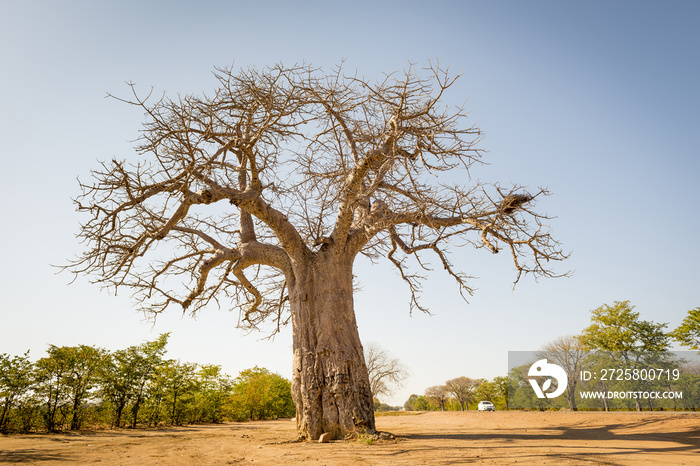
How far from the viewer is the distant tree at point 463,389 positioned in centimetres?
4066

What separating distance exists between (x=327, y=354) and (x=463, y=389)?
39.3 m

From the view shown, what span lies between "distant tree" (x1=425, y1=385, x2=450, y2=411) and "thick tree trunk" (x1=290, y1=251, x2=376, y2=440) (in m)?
39.8

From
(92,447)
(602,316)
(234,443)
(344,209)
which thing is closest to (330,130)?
(344,209)

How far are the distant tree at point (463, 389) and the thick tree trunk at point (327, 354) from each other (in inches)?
1528

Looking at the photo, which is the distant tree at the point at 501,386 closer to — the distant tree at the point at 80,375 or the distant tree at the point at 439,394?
the distant tree at the point at 439,394

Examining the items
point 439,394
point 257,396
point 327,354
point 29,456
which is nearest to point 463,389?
point 439,394

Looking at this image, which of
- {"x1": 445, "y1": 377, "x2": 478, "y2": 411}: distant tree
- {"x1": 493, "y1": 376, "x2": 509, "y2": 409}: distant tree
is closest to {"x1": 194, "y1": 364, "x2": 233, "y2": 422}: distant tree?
{"x1": 493, "y1": 376, "x2": 509, "y2": 409}: distant tree

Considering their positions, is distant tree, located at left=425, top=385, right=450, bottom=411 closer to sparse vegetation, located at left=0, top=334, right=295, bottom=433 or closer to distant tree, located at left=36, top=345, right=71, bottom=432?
sparse vegetation, located at left=0, top=334, right=295, bottom=433

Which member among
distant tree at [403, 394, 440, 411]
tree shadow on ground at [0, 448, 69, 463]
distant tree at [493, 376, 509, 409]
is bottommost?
distant tree at [403, 394, 440, 411]

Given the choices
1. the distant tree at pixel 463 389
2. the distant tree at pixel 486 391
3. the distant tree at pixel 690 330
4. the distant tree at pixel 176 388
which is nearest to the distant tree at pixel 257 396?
the distant tree at pixel 176 388

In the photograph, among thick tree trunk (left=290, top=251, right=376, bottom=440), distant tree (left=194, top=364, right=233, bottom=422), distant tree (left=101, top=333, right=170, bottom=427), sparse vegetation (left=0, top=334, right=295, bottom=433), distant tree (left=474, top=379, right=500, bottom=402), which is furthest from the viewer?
distant tree (left=474, top=379, right=500, bottom=402)

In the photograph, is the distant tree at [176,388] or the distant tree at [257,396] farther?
the distant tree at [257,396]

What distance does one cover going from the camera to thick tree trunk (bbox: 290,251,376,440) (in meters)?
5.89

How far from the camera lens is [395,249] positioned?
8492 millimetres
